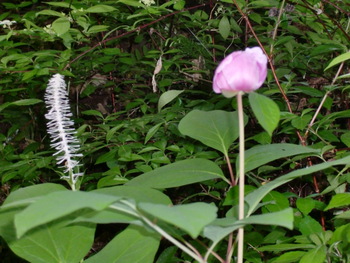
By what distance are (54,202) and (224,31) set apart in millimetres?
1159

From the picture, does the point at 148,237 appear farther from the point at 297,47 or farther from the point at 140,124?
the point at 297,47

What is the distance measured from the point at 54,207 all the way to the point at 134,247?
23cm

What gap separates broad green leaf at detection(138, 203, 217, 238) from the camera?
0.99 ft

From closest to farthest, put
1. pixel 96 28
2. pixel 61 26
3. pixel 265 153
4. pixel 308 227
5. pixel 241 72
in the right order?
pixel 241 72
pixel 265 153
pixel 308 227
pixel 61 26
pixel 96 28

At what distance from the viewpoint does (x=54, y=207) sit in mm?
316

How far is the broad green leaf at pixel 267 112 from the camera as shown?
390 mm

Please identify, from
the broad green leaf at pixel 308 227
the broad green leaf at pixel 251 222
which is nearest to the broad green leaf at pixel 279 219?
the broad green leaf at pixel 251 222

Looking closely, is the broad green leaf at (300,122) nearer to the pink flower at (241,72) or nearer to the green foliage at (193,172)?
the green foliage at (193,172)

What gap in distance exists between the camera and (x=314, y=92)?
1.13 metres

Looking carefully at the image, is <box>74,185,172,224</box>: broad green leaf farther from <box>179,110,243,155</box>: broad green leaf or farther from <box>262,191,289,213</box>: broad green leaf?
<box>262,191,289,213</box>: broad green leaf

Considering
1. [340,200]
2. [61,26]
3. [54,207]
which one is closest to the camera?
[54,207]

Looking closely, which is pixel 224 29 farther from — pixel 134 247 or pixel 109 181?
pixel 134 247

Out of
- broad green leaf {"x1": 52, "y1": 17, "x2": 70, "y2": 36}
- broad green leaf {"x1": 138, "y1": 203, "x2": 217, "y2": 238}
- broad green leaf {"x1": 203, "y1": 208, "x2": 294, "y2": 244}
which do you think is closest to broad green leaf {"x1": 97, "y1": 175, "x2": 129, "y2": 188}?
broad green leaf {"x1": 52, "y1": 17, "x2": 70, "y2": 36}

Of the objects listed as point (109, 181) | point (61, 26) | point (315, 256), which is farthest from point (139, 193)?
point (61, 26)
